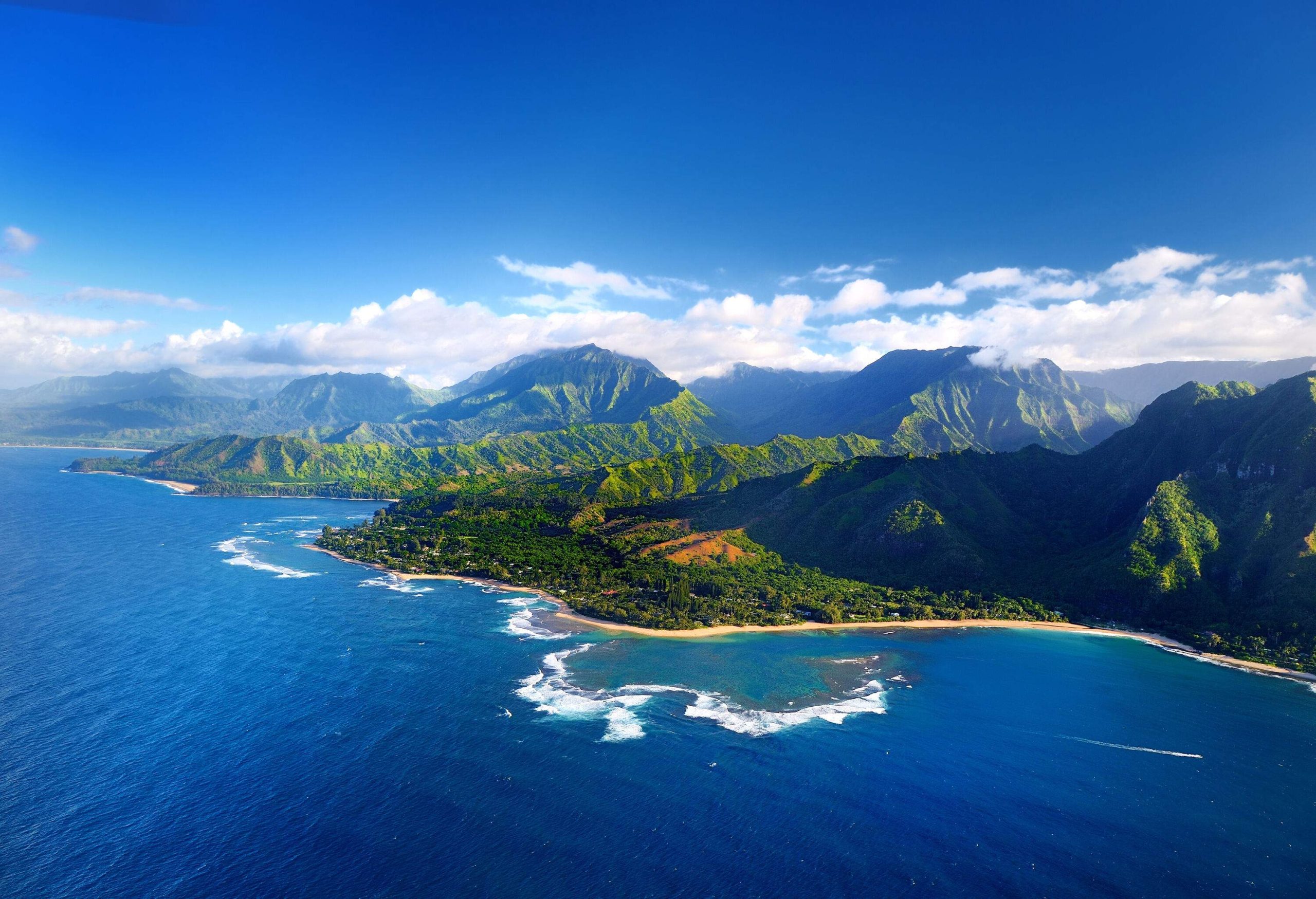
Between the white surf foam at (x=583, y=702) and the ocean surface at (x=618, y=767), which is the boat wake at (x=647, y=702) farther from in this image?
the ocean surface at (x=618, y=767)

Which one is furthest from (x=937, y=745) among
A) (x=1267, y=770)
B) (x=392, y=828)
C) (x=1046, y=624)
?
(x=1046, y=624)

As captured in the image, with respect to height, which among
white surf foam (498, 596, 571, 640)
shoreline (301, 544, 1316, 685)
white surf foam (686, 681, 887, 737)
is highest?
white surf foam (498, 596, 571, 640)

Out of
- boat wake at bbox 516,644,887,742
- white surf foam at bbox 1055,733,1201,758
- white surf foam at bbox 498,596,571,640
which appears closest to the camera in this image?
white surf foam at bbox 1055,733,1201,758

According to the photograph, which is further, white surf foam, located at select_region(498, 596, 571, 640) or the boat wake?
white surf foam, located at select_region(498, 596, 571, 640)

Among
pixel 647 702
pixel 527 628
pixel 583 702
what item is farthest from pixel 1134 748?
pixel 527 628

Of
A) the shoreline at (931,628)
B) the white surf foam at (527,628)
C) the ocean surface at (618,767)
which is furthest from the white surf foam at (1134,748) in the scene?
the white surf foam at (527,628)

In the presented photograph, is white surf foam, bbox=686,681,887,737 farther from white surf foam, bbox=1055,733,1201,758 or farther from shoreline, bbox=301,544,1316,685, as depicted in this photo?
shoreline, bbox=301,544,1316,685

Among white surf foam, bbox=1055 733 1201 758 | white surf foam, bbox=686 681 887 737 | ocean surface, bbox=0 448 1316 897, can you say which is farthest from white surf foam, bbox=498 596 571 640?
white surf foam, bbox=1055 733 1201 758
